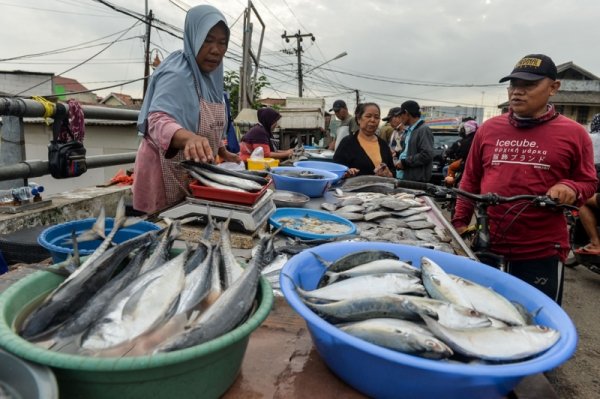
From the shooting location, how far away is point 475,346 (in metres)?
1.00

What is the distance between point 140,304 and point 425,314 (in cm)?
82

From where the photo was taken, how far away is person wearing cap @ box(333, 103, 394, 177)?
16.6 ft

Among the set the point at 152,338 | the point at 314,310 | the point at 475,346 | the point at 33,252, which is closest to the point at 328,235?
the point at 314,310

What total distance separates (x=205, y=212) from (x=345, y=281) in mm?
1201

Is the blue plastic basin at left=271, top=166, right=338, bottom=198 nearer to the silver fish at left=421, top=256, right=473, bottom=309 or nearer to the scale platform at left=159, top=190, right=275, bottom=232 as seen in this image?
the scale platform at left=159, top=190, right=275, bottom=232

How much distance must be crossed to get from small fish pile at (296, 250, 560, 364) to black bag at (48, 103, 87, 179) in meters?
3.20

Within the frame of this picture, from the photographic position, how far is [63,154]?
354cm

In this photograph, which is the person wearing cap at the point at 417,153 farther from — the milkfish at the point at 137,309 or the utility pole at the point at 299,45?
the utility pole at the point at 299,45

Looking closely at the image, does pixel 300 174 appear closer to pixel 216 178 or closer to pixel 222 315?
pixel 216 178

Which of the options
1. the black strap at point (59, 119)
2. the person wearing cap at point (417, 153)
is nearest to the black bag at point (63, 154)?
the black strap at point (59, 119)

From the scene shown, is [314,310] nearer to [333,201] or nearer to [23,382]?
[23,382]

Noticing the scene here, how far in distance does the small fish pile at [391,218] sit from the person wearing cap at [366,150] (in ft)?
4.03

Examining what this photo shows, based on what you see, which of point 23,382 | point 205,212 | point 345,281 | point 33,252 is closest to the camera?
point 23,382

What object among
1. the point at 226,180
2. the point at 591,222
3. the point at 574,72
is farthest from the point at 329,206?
the point at 574,72
